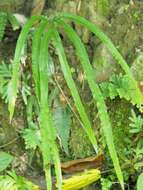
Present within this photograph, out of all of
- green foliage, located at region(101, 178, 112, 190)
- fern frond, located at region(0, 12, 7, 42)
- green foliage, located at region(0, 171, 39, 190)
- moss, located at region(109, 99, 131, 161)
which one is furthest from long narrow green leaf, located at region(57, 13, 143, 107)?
green foliage, located at region(0, 171, 39, 190)

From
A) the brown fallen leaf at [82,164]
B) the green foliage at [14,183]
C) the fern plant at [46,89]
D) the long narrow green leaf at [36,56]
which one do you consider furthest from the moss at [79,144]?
the long narrow green leaf at [36,56]

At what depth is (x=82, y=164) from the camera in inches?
83.7

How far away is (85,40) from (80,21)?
0.43 m

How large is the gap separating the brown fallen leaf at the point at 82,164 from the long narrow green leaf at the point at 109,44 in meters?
0.34

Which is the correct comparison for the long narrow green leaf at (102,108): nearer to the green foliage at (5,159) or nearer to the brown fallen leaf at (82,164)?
the brown fallen leaf at (82,164)

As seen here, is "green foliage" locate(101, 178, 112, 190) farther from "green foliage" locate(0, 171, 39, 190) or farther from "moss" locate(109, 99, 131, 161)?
"green foliage" locate(0, 171, 39, 190)

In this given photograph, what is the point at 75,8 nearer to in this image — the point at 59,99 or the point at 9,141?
the point at 59,99

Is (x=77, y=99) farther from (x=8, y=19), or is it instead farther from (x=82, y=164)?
(x=8, y=19)

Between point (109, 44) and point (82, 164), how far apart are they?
622 mm

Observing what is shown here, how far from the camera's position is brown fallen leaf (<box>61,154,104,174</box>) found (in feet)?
6.93

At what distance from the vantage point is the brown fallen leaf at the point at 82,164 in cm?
211

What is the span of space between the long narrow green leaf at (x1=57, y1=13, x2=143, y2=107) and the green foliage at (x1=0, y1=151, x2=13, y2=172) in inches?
25.2

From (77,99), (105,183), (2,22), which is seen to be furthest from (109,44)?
(105,183)

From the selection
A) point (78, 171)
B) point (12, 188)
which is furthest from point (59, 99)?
point (12, 188)
